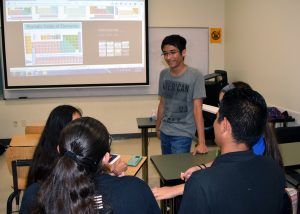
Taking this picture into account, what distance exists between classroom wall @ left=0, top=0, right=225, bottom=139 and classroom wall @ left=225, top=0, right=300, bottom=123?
295mm

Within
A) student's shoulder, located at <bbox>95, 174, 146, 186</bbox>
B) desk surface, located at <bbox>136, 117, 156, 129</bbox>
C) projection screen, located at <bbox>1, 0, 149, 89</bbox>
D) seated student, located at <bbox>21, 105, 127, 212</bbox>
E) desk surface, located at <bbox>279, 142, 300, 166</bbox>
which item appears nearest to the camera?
student's shoulder, located at <bbox>95, 174, 146, 186</bbox>

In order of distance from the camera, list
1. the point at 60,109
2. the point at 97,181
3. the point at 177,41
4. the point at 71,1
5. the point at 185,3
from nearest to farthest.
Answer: the point at 97,181 → the point at 60,109 → the point at 177,41 → the point at 71,1 → the point at 185,3

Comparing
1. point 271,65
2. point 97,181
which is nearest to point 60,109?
point 97,181

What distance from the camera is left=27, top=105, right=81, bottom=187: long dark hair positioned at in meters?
1.63

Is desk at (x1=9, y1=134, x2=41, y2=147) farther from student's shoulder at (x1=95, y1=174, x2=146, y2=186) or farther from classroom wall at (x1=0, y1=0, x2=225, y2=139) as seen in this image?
classroom wall at (x1=0, y1=0, x2=225, y2=139)

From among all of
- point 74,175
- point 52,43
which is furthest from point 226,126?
point 52,43

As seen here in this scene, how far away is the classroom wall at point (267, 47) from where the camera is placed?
382 centimetres

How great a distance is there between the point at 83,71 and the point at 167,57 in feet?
9.61

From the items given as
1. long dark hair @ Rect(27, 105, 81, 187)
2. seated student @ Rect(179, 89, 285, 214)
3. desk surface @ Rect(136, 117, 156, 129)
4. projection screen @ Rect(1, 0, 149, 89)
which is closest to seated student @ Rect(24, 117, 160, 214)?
seated student @ Rect(179, 89, 285, 214)

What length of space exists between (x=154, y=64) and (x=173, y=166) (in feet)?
11.9

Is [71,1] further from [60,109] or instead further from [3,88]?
[60,109]

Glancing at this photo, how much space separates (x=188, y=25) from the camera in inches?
221

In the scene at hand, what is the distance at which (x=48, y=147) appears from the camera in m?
1.67

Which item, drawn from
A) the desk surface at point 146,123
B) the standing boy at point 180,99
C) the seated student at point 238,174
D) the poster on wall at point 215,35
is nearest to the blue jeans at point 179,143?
the standing boy at point 180,99
